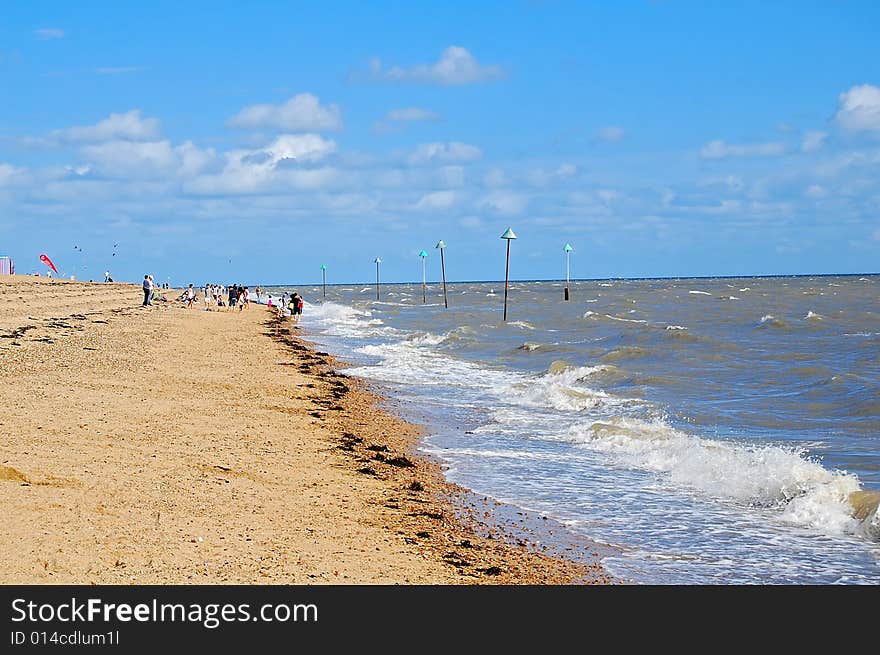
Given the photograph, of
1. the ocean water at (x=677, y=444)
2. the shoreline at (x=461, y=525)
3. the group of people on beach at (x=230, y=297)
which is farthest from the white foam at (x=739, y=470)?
the group of people on beach at (x=230, y=297)

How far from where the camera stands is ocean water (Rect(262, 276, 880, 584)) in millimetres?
7379

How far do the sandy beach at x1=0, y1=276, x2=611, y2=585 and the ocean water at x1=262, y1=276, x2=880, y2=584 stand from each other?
655mm

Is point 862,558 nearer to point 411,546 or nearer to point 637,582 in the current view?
point 637,582

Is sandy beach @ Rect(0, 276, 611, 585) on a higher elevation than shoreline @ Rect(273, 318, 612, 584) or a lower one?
higher

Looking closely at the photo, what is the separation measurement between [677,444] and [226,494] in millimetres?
6029

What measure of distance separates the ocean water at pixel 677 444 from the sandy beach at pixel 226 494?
65 centimetres

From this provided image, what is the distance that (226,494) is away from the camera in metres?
7.98

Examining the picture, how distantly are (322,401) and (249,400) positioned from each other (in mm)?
1370

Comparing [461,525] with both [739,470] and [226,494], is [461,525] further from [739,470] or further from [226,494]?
[739,470]

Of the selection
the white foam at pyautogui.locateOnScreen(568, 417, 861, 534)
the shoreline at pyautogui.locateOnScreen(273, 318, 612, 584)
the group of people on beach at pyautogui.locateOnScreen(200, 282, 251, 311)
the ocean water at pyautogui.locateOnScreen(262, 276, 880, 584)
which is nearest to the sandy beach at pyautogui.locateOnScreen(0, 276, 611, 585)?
the shoreline at pyautogui.locateOnScreen(273, 318, 612, 584)

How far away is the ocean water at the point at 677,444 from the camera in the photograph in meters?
7.38

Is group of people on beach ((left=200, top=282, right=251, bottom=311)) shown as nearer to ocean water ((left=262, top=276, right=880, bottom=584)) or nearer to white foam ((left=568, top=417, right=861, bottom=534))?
ocean water ((left=262, top=276, right=880, bottom=584))

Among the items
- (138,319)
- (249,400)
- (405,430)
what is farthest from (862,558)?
(138,319)

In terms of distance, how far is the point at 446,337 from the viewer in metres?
32.5
